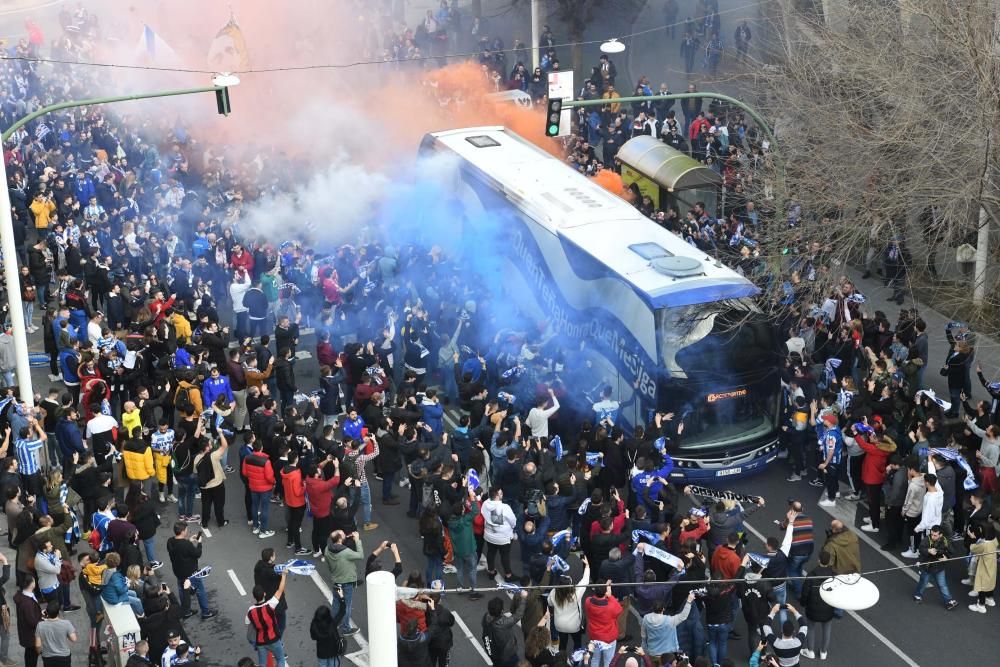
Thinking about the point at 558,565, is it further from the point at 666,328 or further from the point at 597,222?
the point at 597,222

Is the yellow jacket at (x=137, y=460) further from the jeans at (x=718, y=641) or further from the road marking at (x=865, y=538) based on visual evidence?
the road marking at (x=865, y=538)

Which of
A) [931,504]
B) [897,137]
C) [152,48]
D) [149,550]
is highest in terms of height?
[152,48]

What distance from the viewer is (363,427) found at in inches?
739

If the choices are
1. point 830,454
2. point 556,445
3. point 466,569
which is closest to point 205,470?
point 466,569

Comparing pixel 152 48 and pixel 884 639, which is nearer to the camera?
pixel 884 639

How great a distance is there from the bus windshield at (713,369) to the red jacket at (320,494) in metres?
4.72

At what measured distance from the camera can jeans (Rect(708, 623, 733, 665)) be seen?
15.2 metres

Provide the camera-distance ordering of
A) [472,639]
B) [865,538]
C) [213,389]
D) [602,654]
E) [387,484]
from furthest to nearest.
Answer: [213,389] < [387,484] < [865,538] < [472,639] < [602,654]

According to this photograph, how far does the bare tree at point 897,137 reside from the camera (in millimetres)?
21391

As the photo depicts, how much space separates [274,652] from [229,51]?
27760 millimetres

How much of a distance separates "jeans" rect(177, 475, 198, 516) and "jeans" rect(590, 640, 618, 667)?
240 inches

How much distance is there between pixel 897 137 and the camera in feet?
71.6

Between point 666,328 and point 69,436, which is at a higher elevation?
point 666,328

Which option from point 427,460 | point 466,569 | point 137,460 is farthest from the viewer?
point 427,460
